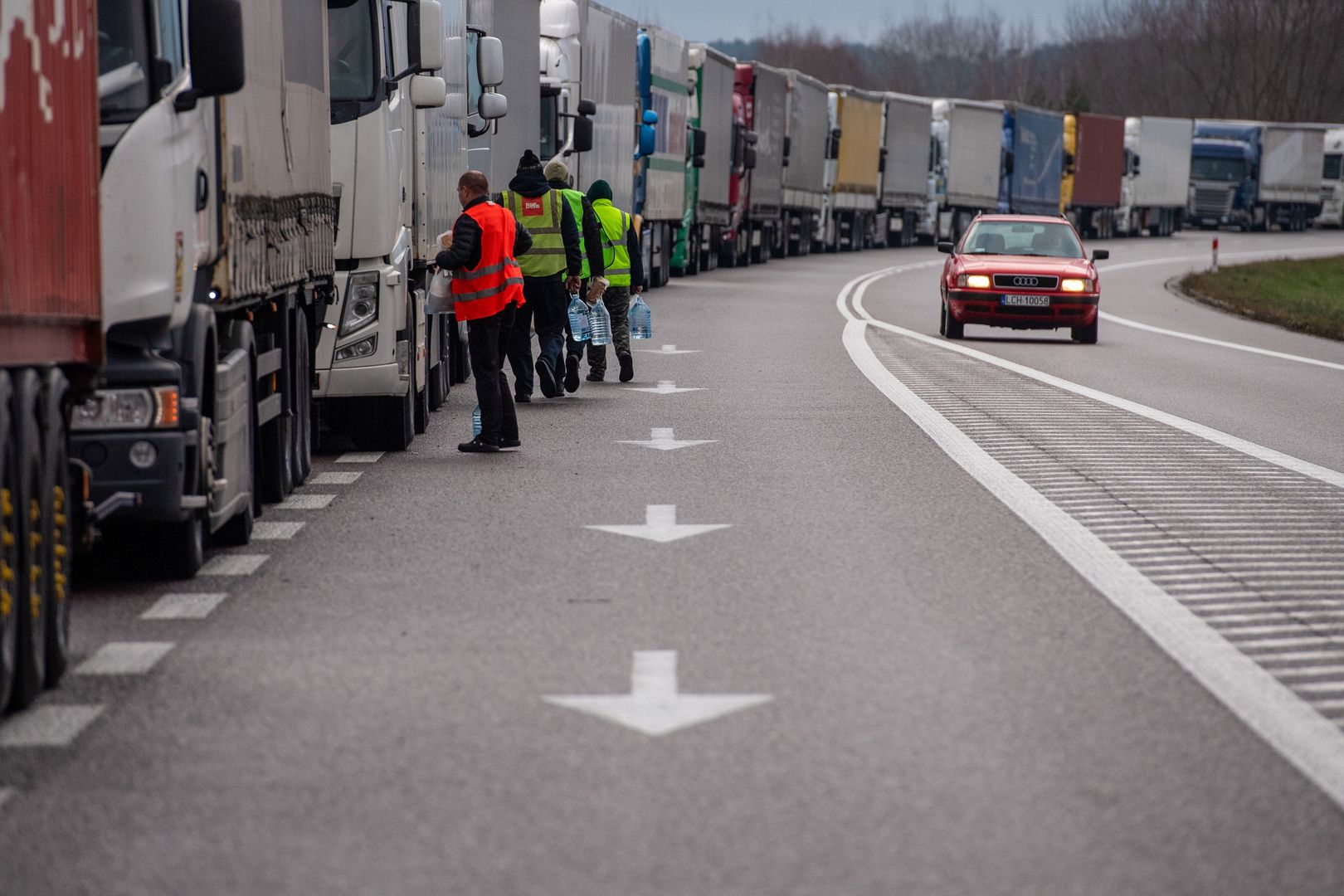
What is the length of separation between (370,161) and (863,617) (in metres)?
6.39

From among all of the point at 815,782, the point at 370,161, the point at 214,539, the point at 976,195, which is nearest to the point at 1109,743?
the point at 815,782

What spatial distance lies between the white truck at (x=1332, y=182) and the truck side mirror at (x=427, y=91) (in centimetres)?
8799

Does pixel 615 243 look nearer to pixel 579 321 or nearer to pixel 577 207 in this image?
pixel 579 321

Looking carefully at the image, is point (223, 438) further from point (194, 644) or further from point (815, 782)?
point (815, 782)

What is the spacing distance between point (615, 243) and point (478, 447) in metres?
5.64

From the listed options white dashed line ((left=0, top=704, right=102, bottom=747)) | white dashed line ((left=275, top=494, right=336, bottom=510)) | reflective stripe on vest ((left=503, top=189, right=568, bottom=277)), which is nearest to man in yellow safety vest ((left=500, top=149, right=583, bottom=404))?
reflective stripe on vest ((left=503, top=189, right=568, bottom=277))

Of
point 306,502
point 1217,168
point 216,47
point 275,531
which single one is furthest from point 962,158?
point 216,47

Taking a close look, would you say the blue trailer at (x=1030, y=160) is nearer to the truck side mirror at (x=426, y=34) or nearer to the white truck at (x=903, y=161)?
the white truck at (x=903, y=161)

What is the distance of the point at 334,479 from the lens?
1216 cm

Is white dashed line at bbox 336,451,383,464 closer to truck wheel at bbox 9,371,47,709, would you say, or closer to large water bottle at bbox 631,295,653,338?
large water bottle at bbox 631,295,653,338

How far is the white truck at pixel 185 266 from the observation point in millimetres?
7738

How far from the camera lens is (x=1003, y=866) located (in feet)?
15.6

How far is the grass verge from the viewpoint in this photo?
33.6 metres

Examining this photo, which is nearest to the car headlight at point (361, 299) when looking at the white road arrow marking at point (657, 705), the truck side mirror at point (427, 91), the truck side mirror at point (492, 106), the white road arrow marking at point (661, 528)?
the truck side mirror at point (427, 91)
